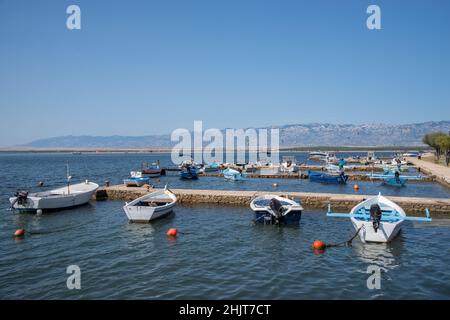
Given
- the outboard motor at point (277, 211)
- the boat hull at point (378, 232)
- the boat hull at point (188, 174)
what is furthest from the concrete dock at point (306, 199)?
the boat hull at point (188, 174)

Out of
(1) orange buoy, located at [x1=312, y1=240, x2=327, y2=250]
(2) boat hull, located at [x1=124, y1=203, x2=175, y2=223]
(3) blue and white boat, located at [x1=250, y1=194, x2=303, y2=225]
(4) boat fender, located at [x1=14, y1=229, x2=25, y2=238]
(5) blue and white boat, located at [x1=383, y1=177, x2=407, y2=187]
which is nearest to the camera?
(1) orange buoy, located at [x1=312, y1=240, x2=327, y2=250]

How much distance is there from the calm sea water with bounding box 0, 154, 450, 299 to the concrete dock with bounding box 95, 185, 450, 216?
2771mm

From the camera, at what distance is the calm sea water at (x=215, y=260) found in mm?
12516

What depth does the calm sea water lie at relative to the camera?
41.1ft

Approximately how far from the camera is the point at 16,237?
65.3 ft

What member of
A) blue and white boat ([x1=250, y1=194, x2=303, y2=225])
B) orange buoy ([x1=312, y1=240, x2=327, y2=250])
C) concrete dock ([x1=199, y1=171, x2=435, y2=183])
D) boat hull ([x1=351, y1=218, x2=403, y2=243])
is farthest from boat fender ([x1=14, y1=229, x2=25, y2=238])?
concrete dock ([x1=199, y1=171, x2=435, y2=183])

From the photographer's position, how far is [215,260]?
15602 mm

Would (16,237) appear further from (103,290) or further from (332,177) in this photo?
(332,177)

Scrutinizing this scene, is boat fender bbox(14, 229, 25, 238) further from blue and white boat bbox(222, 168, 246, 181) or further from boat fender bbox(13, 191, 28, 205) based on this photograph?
blue and white boat bbox(222, 168, 246, 181)

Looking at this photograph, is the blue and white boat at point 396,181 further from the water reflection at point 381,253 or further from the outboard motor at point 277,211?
the outboard motor at point 277,211

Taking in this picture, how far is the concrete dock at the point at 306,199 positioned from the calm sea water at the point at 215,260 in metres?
2.77
